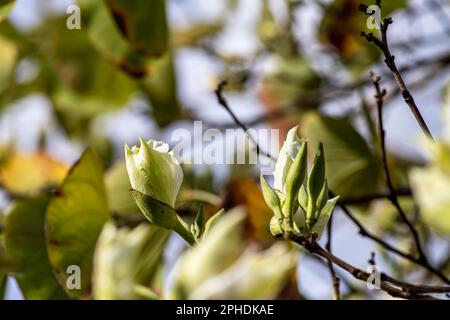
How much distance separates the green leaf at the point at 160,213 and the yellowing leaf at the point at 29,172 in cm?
93

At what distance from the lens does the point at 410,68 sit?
151 centimetres

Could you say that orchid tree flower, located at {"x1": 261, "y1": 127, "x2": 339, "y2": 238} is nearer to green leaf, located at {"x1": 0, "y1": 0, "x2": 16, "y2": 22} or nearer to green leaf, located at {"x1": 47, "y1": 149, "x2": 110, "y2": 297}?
green leaf, located at {"x1": 47, "y1": 149, "x2": 110, "y2": 297}

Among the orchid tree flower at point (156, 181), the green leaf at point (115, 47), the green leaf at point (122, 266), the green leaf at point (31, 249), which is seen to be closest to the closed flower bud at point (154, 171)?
the orchid tree flower at point (156, 181)

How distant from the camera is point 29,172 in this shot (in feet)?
5.68

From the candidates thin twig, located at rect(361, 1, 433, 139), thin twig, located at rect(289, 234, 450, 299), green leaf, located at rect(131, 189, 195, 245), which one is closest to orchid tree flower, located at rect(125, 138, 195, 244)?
green leaf, located at rect(131, 189, 195, 245)

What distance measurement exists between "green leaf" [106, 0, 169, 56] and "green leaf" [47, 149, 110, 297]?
0.31 metres

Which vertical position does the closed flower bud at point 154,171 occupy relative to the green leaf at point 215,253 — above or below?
above

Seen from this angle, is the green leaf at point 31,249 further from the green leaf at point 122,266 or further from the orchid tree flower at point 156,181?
the orchid tree flower at point 156,181

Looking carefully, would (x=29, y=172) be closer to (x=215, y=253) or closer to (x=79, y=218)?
(x=79, y=218)

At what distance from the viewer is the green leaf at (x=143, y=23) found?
1.28 m

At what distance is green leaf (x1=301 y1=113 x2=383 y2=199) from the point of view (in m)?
1.24

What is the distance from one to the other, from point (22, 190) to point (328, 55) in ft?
2.34
